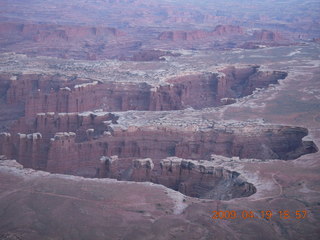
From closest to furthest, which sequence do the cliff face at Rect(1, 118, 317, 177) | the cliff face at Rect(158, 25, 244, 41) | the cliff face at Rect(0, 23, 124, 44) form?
the cliff face at Rect(1, 118, 317, 177) < the cliff face at Rect(0, 23, 124, 44) < the cliff face at Rect(158, 25, 244, 41)

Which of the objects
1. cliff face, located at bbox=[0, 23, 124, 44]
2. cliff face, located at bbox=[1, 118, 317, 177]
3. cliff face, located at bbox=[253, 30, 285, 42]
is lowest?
cliff face, located at bbox=[1, 118, 317, 177]

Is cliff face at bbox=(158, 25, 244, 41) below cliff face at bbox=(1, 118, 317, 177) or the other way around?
the other way around

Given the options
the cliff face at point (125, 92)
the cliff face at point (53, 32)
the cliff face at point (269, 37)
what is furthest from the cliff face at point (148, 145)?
the cliff face at point (269, 37)

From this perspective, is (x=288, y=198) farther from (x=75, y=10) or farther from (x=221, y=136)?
(x=75, y=10)

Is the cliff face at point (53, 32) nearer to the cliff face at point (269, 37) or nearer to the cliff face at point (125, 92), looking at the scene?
the cliff face at point (269, 37)

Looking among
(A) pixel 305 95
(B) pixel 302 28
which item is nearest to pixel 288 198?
(A) pixel 305 95

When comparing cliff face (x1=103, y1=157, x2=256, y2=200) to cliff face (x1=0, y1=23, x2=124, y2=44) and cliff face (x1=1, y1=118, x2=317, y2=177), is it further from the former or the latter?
cliff face (x1=0, y1=23, x2=124, y2=44)

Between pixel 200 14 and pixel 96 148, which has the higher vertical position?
pixel 200 14
